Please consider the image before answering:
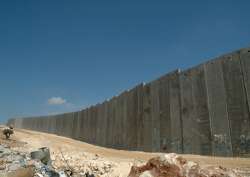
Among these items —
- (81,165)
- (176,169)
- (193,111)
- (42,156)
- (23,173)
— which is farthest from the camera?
(193,111)

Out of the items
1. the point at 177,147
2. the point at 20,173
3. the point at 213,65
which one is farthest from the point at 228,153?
the point at 20,173

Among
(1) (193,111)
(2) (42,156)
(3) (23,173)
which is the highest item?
(1) (193,111)

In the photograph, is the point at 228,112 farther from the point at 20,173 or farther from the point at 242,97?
the point at 20,173

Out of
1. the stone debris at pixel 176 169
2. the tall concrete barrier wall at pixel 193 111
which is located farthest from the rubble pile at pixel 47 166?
the tall concrete barrier wall at pixel 193 111

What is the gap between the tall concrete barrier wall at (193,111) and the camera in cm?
613

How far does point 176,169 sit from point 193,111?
163 inches

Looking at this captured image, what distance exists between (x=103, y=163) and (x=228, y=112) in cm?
303

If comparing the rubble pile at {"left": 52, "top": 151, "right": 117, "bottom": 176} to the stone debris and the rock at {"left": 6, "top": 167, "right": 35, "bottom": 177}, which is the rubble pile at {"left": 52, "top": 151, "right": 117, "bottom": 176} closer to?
the rock at {"left": 6, "top": 167, "right": 35, "bottom": 177}

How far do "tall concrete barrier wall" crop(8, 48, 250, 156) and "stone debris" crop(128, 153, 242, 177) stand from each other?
10.0 ft

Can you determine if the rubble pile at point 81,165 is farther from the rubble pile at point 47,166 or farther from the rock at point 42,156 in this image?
the rock at point 42,156

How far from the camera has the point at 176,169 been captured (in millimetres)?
3193

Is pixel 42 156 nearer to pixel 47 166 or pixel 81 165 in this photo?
pixel 47 166

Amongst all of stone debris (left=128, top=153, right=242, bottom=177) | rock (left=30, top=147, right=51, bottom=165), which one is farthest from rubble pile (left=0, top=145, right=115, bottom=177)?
stone debris (left=128, top=153, right=242, bottom=177)

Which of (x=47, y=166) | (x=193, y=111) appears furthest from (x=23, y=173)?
(x=193, y=111)
